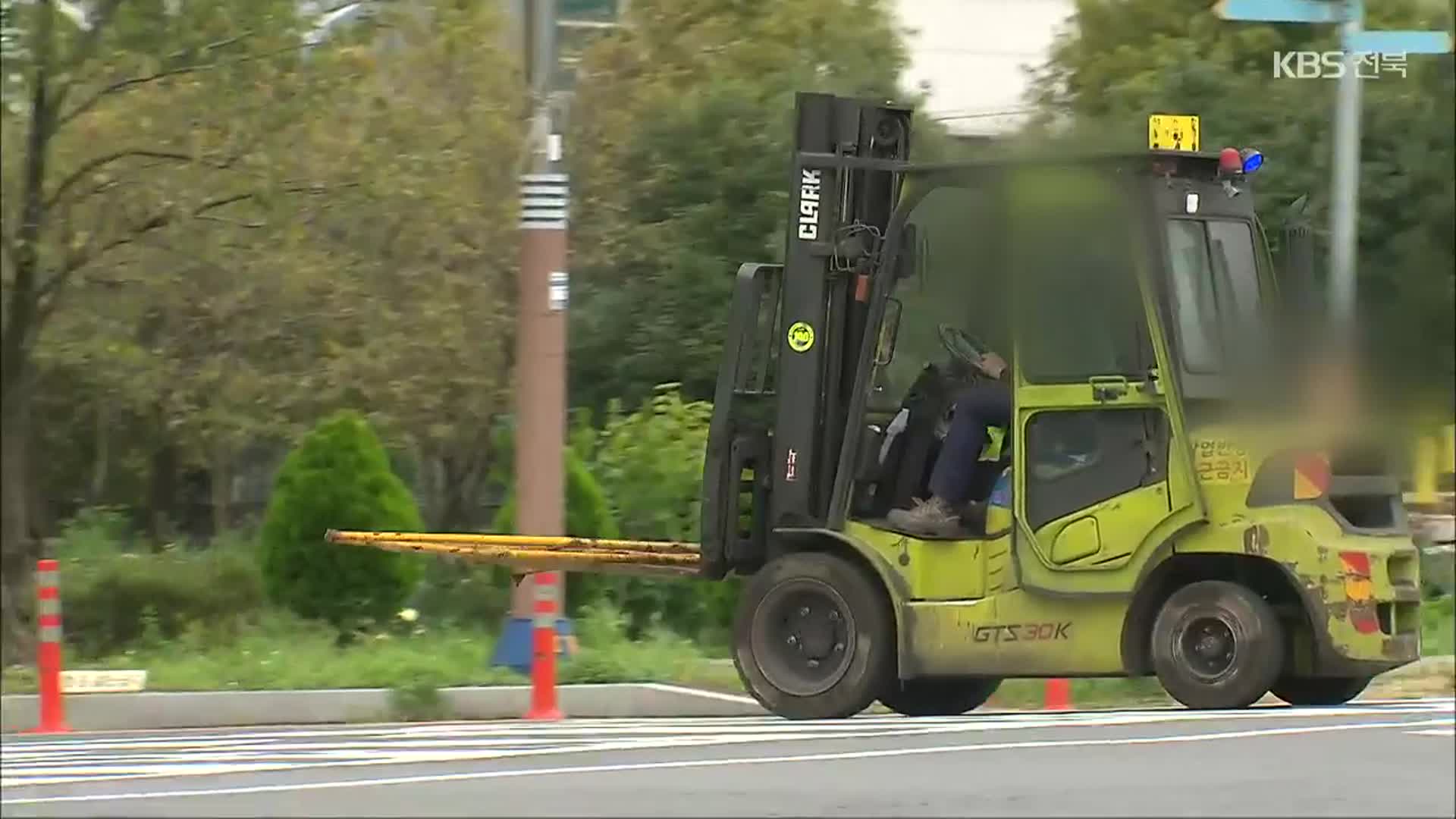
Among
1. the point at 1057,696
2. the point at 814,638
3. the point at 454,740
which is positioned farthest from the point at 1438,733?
the point at 454,740

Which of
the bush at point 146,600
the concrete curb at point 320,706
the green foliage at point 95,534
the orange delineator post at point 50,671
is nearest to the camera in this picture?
the orange delineator post at point 50,671

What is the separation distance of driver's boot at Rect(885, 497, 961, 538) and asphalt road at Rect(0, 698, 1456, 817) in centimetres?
91

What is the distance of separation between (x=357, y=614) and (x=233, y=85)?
14.0ft

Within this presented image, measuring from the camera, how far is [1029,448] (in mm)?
10750

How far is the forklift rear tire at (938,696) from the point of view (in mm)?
12102

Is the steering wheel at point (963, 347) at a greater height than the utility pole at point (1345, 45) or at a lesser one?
lesser

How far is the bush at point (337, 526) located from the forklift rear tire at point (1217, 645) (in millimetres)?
9083

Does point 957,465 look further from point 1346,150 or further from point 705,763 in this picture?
point 1346,150

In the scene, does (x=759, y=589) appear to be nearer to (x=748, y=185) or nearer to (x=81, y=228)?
(x=81, y=228)

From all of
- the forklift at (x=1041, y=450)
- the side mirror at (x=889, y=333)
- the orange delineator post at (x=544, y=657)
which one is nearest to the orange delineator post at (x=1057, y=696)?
the forklift at (x=1041, y=450)

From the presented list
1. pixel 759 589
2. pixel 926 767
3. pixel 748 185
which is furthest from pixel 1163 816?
pixel 748 185

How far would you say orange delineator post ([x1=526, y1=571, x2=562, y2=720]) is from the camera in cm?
1318

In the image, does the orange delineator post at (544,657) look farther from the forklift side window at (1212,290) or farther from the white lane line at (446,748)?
the forklift side window at (1212,290)

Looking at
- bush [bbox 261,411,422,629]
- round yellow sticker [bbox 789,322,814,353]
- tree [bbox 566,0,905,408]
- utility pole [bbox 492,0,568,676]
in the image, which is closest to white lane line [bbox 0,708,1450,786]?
round yellow sticker [bbox 789,322,814,353]
